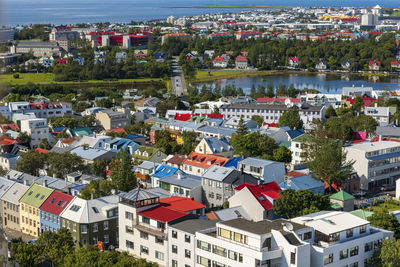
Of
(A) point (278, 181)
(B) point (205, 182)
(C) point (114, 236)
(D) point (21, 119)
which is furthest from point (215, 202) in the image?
(D) point (21, 119)

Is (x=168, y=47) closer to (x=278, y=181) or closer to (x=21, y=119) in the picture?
(x=21, y=119)

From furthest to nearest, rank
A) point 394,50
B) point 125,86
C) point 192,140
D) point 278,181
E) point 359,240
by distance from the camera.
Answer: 1. point 394,50
2. point 125,86
3. point 192,140
4. point 278,181
5. point 359,240

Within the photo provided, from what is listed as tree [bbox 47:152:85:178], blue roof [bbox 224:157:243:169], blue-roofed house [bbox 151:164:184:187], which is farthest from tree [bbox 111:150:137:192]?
blue roof [bbox 224:157:243:169]

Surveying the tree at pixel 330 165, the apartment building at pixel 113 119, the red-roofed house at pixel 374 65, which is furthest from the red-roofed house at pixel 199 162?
the red-roofed house at pixel 374 65

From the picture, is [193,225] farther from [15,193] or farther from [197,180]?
[15,193]

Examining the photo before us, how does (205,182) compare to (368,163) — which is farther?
(368,163)

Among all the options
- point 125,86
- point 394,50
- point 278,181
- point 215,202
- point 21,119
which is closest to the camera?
point 215,202

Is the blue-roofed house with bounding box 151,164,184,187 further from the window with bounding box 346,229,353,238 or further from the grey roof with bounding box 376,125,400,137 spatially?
the grey roof with bounding box 376,125,400,137
